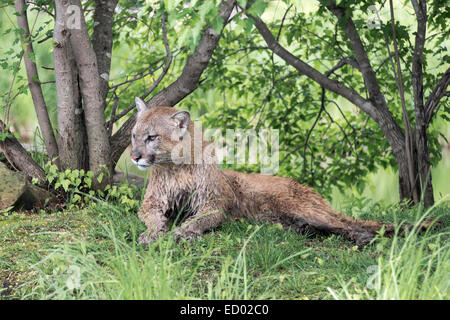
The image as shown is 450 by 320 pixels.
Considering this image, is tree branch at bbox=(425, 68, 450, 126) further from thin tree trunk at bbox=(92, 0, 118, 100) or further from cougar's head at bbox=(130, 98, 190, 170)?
thin tree trunk at bbox=(92, 0, 118, 100)

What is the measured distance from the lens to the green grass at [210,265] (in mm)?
3152

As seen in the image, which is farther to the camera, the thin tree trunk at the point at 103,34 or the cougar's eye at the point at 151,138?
the thin tree trunk at the point at 103,34

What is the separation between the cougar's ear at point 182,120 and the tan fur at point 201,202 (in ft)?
0.13

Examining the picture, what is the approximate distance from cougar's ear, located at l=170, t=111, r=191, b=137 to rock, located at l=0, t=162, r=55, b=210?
1720 millimetres

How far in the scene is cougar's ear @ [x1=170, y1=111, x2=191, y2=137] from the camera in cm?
487

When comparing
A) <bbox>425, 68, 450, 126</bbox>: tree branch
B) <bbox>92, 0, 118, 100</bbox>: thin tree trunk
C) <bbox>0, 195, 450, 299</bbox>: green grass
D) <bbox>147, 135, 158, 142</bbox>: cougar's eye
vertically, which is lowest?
<bbox>0, 195, 450, 299</bbox>: green grass

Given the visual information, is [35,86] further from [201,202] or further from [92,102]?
[201,202]

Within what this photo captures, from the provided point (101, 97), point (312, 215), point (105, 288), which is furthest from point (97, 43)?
point (105, 288)

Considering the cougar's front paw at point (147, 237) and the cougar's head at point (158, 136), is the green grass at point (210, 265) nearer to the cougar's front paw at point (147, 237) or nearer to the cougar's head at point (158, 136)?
the cougar's front paw at point (147, 237)

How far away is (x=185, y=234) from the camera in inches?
175

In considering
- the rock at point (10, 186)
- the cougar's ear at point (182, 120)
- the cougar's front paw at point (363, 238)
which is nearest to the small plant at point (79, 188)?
the rock at point (10, 186)

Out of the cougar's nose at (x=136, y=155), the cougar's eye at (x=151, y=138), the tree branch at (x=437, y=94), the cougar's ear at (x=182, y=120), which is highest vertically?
the tree branch at (x=437, y=94)

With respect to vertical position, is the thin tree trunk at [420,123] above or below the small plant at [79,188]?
above

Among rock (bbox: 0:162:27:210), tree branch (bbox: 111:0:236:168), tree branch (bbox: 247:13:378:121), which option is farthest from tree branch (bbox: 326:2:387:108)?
rock (bbox: 0:162:27:210)
